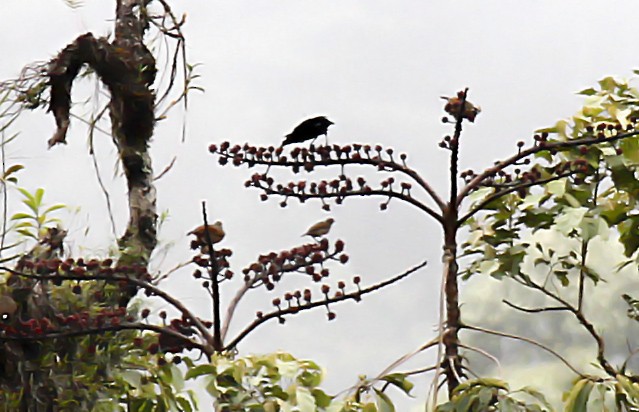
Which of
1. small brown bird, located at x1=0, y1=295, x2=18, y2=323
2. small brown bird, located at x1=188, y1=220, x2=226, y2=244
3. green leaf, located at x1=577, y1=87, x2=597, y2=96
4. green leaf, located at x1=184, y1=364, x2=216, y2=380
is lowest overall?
green leaf, located at x1=184, y1=364, x2=216, y2=380

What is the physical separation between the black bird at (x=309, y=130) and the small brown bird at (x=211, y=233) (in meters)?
0.14

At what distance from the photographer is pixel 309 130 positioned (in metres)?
1.25

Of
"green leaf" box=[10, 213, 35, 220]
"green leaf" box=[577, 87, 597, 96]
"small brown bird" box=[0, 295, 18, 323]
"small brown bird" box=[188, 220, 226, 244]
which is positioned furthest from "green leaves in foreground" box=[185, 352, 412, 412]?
"green leaf" box=[577, 87, 597, 96]

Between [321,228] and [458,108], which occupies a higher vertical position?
[458,108]

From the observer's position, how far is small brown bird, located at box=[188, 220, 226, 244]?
1.16 m

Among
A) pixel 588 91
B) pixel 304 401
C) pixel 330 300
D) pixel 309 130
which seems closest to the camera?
pixel 304 401

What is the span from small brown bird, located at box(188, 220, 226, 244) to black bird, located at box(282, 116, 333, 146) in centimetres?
14

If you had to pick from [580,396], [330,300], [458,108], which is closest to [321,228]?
[330,300]

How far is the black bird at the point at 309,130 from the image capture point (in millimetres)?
1246

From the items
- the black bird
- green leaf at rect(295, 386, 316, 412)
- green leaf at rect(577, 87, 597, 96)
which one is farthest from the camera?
green leaf at rect(577, 87, 597, 96)

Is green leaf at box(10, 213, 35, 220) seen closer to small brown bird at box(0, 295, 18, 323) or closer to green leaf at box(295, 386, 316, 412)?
small brown bird at box(0, 295, 18, 323)

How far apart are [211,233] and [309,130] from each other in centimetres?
18

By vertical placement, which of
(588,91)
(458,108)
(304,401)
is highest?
(588,91)

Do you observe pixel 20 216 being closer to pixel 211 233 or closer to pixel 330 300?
pixel 211 233
